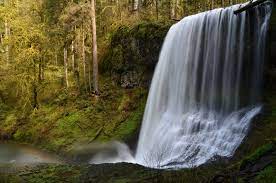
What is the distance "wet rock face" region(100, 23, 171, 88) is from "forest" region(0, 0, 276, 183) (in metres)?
0.06

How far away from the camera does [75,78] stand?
83.3 ft

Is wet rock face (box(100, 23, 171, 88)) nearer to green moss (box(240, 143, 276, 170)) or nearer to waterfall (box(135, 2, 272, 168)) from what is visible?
waterfall (box(135, 2, 272, 168))

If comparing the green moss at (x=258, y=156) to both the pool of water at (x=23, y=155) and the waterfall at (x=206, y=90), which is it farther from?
the pool of water at (x=23, y=155)

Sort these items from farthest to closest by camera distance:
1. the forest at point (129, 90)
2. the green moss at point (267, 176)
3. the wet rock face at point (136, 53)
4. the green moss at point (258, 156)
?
the wet rock face at point (136, 53), the forest at point (129, 90), the green moss at point (258, 156), the green moss at point (267, 176)

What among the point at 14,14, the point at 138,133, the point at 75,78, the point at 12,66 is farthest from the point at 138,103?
the point at 14,14

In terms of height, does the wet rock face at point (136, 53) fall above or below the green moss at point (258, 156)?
above

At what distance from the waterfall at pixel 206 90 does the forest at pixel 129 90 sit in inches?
2.0

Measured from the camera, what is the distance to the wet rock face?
2003cm

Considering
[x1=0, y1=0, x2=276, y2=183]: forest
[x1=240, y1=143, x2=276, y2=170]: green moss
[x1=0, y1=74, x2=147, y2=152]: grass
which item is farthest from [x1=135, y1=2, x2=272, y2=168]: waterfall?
[x1=240, y1=143, x2=276, y2=170]: green moss

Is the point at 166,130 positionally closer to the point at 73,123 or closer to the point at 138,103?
the point at 138,103

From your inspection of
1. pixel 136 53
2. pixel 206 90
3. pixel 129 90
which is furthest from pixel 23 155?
pixel 206 90

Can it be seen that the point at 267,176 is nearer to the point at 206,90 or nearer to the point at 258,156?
the point at 258,156

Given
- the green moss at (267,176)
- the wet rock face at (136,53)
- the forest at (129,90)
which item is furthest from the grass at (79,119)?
the green moss at (267,176)

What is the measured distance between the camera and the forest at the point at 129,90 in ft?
33.4
